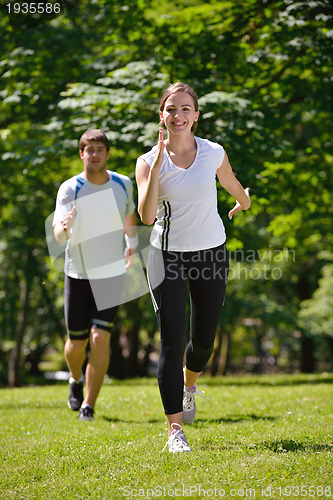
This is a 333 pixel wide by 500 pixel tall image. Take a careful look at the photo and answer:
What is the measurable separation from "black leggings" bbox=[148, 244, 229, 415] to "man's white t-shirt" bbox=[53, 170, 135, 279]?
137 centimetres

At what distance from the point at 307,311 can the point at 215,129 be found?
15046 mm

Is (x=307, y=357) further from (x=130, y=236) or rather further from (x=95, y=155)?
(x=95, y=155)

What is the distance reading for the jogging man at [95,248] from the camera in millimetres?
4785

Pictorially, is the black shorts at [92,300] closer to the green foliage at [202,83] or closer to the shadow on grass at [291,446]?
the shadow on grass at [291,446]

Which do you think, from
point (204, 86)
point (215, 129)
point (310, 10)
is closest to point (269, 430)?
point (215, 129)

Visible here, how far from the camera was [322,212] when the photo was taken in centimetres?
1285

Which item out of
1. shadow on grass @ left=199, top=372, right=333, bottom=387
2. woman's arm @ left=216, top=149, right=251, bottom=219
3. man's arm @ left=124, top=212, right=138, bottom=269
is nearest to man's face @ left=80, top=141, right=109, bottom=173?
man's arm @ left=124, top=212, right=138, bottom=269

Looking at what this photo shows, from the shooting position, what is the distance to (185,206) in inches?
134

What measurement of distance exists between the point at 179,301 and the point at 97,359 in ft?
6.18

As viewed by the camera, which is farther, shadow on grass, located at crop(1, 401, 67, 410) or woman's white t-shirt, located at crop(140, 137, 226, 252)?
shadow on grass, located at crop(1, 401, 67, 410)

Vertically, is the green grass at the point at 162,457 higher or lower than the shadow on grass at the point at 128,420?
higher

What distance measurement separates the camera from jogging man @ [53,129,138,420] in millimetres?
4785

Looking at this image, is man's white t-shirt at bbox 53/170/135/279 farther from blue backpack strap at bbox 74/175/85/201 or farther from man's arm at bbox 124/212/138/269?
man's arm at bbox 124/212/138/269

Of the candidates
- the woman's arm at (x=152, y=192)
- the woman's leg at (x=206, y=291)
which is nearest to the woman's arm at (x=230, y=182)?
the woman's leg at (x=206, y=291)
